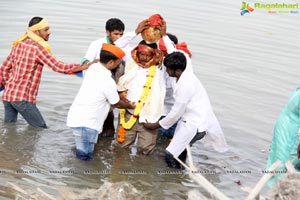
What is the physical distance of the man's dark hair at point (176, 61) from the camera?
6.84 metres

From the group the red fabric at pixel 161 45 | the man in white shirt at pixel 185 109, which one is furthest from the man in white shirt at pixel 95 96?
the red fabric at pixel 161 45

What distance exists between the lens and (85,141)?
279 inches

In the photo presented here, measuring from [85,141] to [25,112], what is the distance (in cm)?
101

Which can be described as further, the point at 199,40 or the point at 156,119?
the point at 199,40

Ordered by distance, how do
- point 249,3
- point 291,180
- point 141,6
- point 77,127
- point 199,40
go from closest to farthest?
point 291,180, point 77,127, point 199,40, point 141,6, point 249,3

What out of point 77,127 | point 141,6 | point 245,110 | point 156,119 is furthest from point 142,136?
point 141,6

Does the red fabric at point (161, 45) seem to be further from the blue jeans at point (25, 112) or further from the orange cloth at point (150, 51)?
the blue jeans at point (25, 112)

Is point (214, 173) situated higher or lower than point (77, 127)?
lower

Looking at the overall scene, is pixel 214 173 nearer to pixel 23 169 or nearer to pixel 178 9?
pixel 23 169

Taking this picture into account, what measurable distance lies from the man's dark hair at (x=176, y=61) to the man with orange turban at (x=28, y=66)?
3.29 ft

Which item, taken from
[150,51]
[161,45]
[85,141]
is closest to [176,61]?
[150,51]

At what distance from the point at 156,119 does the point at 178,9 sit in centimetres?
919

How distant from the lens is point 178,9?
637 inches

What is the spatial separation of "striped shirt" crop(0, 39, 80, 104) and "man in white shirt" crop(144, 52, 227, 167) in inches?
47.1
